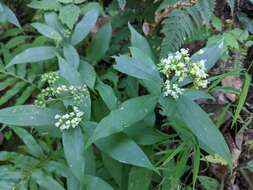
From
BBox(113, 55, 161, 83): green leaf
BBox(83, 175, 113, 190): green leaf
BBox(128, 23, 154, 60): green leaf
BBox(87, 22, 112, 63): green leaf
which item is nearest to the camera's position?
BBox(113, 55, 161, 83): green leaf

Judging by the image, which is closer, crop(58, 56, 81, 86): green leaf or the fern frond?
crop(58, 56, 81, 86): green leaf

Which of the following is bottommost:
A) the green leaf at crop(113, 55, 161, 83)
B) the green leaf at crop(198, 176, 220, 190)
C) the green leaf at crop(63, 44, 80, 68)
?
the green leaf at crop(198, 176, 220, 190)

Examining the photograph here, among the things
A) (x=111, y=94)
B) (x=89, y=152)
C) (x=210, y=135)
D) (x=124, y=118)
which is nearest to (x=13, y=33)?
(x=111, y=94)

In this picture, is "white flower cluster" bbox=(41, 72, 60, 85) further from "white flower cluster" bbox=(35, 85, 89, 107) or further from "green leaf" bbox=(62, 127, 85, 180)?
"green leaf" bbox=(62, 127, 85, 180)

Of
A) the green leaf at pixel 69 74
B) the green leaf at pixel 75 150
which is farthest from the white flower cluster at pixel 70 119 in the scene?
the green leaf at pixel 69 74

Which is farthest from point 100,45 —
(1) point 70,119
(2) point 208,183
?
(2) point 208,183

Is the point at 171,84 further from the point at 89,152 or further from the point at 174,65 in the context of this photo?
the point at 89,152

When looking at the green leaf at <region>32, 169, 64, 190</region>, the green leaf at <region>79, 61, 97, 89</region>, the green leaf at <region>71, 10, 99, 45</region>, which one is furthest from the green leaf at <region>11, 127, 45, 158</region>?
the green leaf at <region>71, 10, 99, 45</region>
